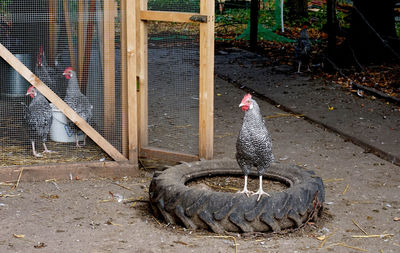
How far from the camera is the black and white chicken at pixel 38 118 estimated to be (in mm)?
5541

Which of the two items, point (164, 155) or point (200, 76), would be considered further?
point (164, 155)

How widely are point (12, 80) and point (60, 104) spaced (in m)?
0.77

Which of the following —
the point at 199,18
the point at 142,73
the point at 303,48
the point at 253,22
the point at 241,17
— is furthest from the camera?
the point at 241,17

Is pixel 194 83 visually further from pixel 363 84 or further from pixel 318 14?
pixel 318 14

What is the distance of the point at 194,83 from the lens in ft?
17.5

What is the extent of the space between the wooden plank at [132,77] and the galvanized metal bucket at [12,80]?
94cm

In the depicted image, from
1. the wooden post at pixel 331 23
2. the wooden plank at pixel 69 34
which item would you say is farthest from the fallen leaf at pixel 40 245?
the wooden post at pixel 331 23

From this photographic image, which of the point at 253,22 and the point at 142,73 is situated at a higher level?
the point at 253,22

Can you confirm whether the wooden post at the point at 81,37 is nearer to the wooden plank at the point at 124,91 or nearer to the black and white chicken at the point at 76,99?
the black and white chicken at the point at 76,99

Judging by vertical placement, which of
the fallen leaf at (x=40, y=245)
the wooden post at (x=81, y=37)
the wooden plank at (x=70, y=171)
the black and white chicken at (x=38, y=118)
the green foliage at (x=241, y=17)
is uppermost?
the green foliage at (x=241, y=17)

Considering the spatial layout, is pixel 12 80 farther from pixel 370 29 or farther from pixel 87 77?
pixel 370 29

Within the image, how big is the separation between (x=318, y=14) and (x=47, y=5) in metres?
14.8

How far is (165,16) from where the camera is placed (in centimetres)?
519

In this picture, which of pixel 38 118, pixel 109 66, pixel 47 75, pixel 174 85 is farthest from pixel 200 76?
pixel 38 118
